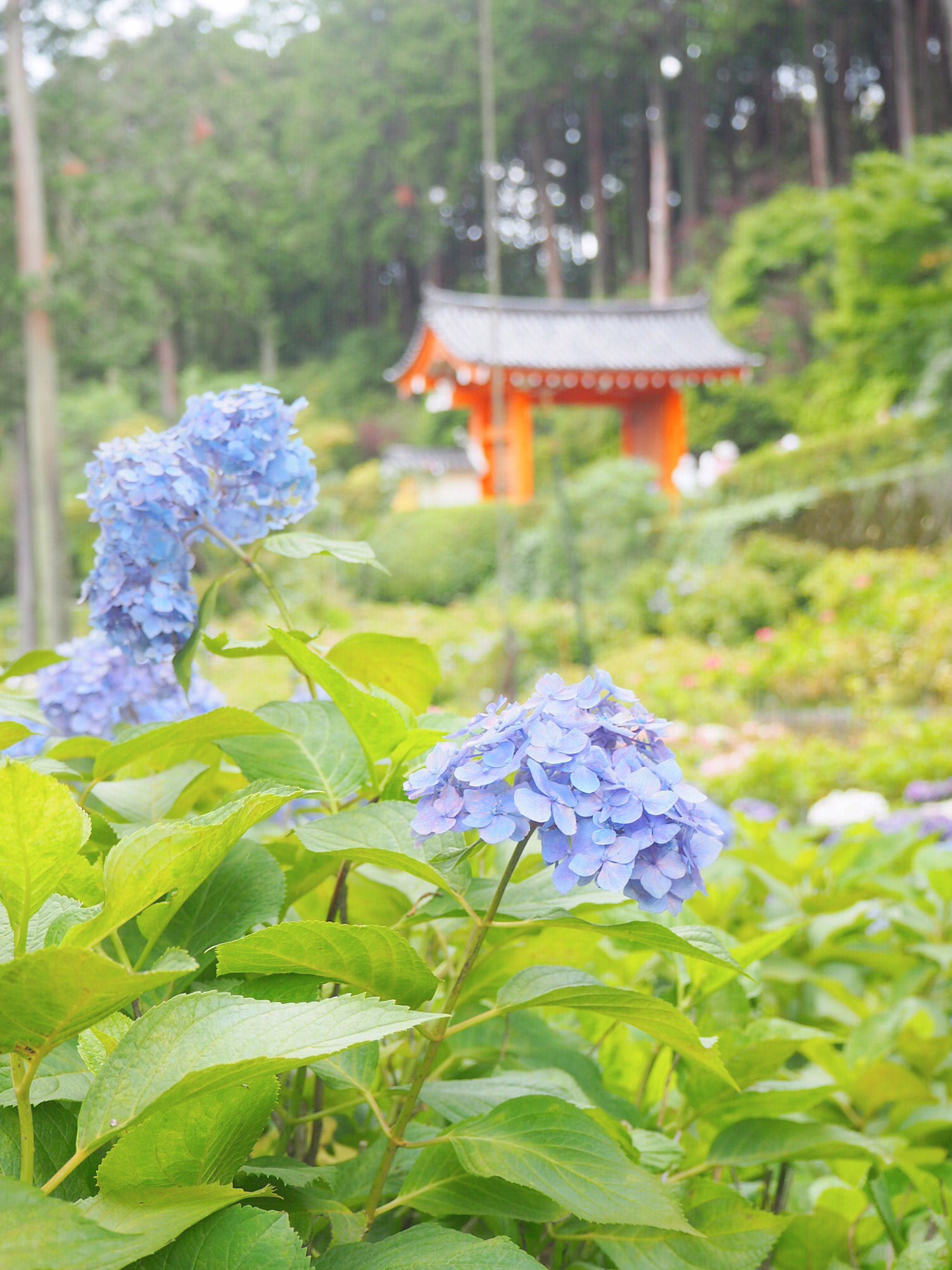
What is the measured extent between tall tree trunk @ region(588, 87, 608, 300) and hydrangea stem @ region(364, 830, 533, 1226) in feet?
75.0

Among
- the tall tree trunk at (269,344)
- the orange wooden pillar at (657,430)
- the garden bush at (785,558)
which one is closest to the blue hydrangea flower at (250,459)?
the garden bush at (785,558)

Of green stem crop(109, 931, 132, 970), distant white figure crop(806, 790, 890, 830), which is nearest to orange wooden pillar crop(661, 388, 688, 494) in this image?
distant white figure crop(806, 790, 890, 830)

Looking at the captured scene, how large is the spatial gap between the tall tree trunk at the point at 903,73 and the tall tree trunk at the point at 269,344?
1347 cm

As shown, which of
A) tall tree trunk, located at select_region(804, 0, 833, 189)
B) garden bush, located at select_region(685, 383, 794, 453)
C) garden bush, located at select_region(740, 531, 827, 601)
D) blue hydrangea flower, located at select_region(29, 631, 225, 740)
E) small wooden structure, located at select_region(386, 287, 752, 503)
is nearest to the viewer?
blue hydrangea flower, located at select_region(29, 631, 225, 740)

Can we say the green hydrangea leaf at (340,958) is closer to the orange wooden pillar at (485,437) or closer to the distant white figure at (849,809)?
the distant white figure at (849,809)

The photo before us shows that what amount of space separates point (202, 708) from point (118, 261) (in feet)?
33.7

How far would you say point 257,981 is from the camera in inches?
18.7

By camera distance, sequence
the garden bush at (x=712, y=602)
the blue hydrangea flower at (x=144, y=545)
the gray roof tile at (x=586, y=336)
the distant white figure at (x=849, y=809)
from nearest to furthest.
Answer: the blue hydrangea flower at (x=144, y=545), the distant white figure at (x=849, y=809), the garden bush at (x=712, y=602), the gray roof tile at (x=586, y=336)

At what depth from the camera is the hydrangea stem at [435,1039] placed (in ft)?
1.48

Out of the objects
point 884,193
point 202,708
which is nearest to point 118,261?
point 884,193

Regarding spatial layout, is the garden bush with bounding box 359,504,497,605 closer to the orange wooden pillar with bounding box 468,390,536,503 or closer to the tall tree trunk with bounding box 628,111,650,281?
the orange wooden pillar with bounding box 468,390,536,503

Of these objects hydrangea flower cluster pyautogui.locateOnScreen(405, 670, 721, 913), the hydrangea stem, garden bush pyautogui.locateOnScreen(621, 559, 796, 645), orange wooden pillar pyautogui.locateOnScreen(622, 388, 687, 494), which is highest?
orange wooden pillar pyautogui.locateOnScreen(622, 388, 687, 494)

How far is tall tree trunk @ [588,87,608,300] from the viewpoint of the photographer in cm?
2205

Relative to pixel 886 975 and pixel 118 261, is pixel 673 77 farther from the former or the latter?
pixel 886 975
